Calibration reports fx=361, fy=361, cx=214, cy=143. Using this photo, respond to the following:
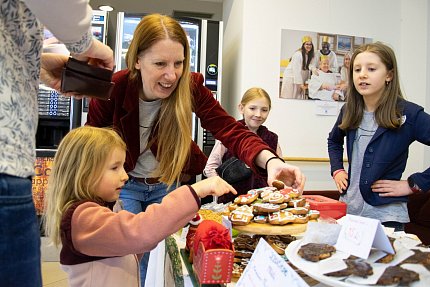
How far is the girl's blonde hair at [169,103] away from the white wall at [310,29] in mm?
1781

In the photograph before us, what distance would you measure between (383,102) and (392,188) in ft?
1.26

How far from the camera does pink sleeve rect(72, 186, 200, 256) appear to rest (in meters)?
0.85

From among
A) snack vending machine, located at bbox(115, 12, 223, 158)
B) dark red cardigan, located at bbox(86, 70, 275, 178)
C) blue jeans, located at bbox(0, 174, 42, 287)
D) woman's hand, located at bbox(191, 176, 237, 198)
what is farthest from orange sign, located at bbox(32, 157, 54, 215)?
blue jeans, located at bbox(0, 174, 42, 287)

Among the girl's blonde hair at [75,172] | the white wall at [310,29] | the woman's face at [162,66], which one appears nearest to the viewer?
the girl's blonde hair at [75,172]

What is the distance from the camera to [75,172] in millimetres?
1054

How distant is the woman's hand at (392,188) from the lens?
4.96ft

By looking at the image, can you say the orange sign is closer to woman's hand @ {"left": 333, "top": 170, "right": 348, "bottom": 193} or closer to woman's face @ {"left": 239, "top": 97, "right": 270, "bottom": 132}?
woman's face @ {"left": 239, "top": 97, "right": 270, "bottom": 132}

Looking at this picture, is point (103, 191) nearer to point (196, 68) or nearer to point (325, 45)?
point (196, 68)

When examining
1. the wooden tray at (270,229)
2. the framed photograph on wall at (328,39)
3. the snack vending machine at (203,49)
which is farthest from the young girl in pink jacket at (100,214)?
the framed photograph on wall at (328,39)

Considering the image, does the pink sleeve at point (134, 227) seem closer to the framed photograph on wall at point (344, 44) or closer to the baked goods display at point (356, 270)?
the baked goods display at point (356, 270)

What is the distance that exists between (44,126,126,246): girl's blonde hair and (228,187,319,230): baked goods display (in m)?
0.41

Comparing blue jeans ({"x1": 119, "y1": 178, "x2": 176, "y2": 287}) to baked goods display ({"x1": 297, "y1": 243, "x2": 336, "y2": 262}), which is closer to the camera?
baked goods display ({"x1": 297, "y1": 243, "x2": 336, "y2": 262})

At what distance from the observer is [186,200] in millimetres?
859

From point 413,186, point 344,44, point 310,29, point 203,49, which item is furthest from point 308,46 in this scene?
point 413,186
